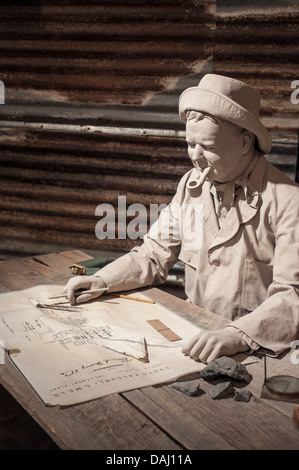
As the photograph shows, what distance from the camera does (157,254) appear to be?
290 centimetres

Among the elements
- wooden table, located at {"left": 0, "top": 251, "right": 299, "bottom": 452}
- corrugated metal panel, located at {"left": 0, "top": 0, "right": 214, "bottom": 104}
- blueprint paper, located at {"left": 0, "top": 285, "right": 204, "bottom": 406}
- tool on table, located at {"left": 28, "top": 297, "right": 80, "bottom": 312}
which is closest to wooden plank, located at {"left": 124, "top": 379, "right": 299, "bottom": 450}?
wooden table, located at {"left": 0, "top": 251, "right": 299, "bottom": 452}

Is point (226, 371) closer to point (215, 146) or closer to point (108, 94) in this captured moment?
point (215, 146)

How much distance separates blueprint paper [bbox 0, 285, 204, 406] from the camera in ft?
5.68

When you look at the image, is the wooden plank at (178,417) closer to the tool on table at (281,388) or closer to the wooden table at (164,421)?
the wooden table at (164,421)

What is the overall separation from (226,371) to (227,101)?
48.5 inches

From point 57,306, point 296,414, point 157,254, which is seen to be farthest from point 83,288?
point 296,414

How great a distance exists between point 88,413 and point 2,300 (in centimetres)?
113

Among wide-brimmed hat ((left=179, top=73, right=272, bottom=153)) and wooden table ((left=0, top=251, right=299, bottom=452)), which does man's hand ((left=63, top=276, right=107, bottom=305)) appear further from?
wide-brimmed hat ((left=179, top=73, right=272, bottom=153))

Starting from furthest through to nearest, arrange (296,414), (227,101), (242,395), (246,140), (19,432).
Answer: (19,432), (246,140), (227,101), (242,395), (296,414)

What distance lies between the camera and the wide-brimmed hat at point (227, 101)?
228 cm

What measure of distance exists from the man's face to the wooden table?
40.7 inches

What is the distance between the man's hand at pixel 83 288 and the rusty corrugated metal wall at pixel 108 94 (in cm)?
211

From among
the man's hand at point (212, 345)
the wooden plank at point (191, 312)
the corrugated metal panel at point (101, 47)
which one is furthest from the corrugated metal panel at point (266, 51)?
the man's hand at point (212, 345)
